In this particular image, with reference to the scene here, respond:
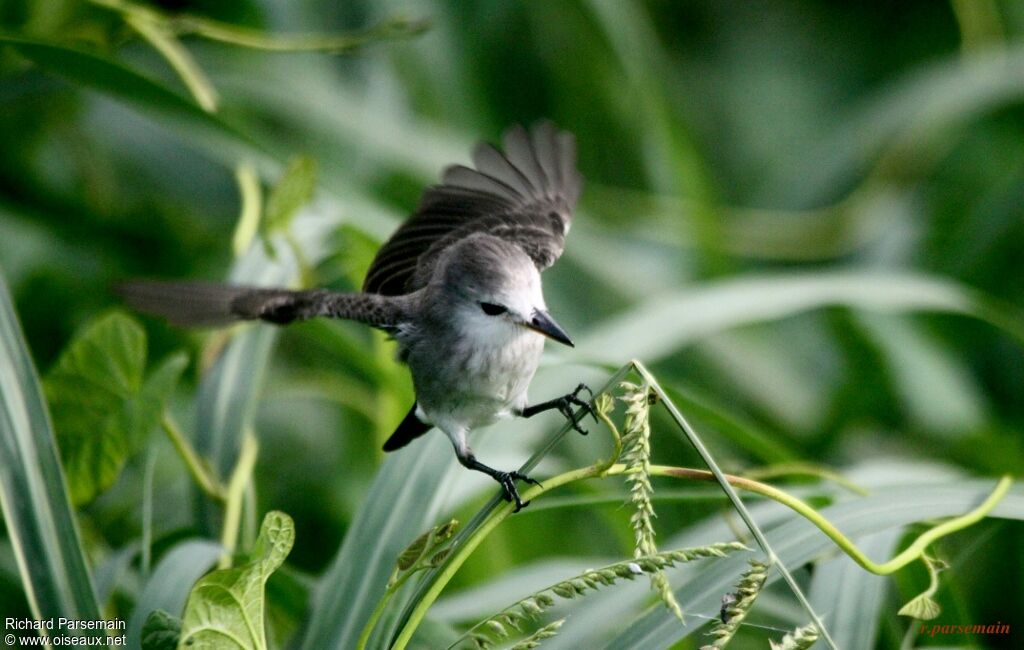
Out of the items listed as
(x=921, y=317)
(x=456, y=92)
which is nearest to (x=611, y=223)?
(x=456, y=92)

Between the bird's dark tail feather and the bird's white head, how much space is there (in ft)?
0.80

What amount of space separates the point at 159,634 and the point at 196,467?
0.59 metres

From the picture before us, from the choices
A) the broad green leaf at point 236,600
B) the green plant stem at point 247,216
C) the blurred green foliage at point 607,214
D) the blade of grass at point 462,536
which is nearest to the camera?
the broad green leaf at point 236,600

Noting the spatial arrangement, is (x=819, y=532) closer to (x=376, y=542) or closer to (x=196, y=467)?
(x=376, y=542)

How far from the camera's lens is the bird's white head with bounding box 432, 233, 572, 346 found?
1.50m

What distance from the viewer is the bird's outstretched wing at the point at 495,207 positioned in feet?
6.03

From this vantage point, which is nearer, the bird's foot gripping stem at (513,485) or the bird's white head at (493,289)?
the bird's foot gripping stem at (513,485)

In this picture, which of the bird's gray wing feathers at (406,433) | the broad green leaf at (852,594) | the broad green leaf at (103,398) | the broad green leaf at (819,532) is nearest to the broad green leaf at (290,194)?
the broad green leaf at (103,398)

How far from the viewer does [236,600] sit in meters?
1.13

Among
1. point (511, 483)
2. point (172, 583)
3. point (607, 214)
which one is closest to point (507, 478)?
point (511, 483)

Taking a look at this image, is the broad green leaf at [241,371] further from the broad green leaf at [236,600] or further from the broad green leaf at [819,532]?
the broad green leaf at [819,532]

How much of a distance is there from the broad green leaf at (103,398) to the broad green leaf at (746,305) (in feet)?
3.06

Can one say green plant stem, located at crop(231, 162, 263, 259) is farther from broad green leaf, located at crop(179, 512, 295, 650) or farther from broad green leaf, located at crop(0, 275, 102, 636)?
broad green leaf, located at crop(179, 512, 295, 650)

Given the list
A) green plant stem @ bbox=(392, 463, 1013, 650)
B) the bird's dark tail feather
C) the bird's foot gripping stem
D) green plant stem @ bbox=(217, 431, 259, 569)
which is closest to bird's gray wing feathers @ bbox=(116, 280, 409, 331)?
the bird's dark tail feather
